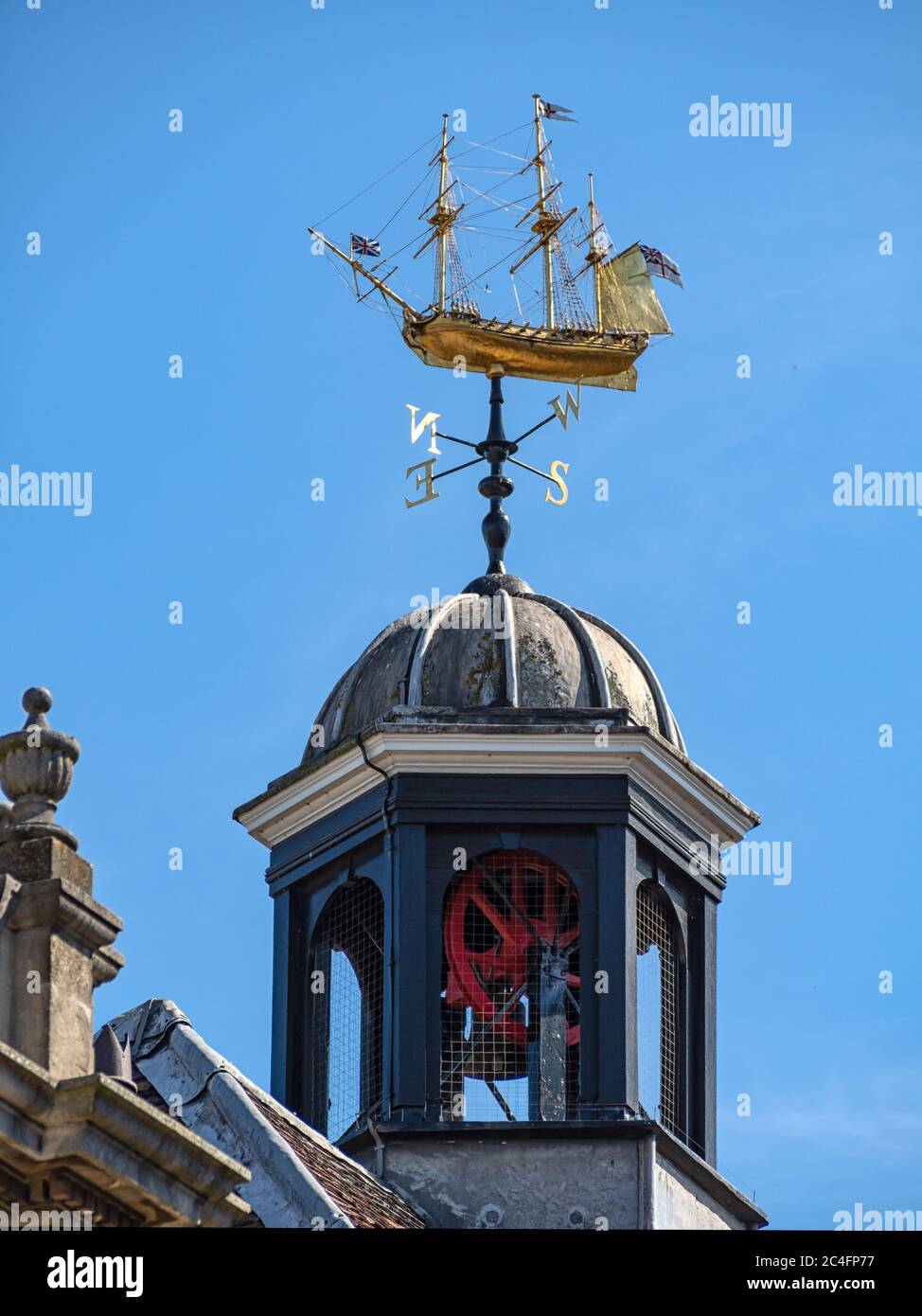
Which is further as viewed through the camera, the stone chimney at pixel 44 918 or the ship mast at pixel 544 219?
the ship mast at pixel 544 219

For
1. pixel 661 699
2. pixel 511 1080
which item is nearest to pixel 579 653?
pixel 661 699

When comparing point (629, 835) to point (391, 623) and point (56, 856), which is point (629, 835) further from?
point (56, 856)

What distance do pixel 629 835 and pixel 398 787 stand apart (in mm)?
2111

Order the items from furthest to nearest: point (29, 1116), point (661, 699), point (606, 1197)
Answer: point (661, 699), point (606, 1197), point (29, 1116)

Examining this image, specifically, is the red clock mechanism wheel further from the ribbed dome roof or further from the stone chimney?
the stone chimney

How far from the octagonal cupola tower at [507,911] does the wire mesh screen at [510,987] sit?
0.02 m

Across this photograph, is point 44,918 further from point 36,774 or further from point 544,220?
point 544,220

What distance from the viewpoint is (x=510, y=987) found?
41000 mm

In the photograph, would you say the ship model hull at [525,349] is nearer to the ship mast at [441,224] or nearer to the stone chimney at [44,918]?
the ship mast at [441,224]

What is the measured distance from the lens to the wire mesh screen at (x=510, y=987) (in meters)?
40.7

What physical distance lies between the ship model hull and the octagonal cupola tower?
2.53 meters

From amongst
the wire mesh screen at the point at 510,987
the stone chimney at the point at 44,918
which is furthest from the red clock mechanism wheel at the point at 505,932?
the stone chimney at the point at 44,918

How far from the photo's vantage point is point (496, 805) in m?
41.3

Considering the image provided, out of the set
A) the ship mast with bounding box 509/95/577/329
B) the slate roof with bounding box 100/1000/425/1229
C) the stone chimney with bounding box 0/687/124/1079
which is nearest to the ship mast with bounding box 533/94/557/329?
the ship mast with bounding box 509/95/577/329
